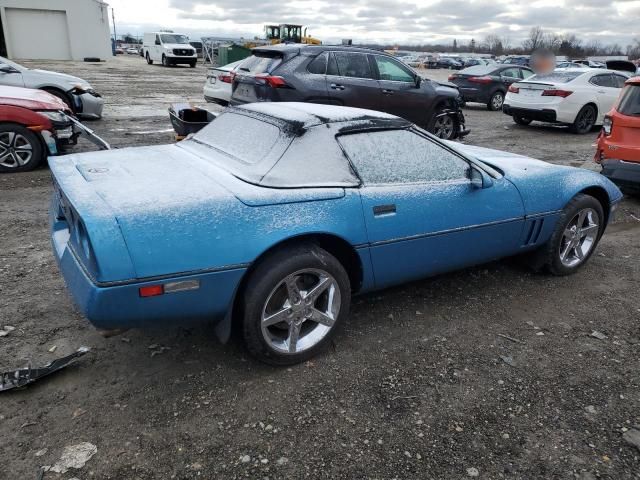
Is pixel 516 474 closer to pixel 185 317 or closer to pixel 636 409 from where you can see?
pixel 636 409

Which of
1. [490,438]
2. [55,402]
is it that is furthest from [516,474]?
[55,402]

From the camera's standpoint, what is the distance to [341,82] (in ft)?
28.0

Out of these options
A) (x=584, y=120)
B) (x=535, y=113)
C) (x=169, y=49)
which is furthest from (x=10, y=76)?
(x=169, y=49)

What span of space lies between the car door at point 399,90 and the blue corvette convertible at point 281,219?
17.8 feet

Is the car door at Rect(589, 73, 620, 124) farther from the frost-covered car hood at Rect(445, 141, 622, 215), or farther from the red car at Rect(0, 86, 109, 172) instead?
the red car at Rect(0, 86, 109, 172)

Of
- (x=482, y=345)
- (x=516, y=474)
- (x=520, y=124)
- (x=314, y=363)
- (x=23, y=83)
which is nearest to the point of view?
(x=516, y=474)

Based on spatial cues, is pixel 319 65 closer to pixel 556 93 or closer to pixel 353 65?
pixel 353 65

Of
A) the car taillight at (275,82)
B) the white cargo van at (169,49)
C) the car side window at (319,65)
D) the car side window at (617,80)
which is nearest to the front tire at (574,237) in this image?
the car taillight at (275,82)

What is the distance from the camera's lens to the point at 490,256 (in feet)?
12.5

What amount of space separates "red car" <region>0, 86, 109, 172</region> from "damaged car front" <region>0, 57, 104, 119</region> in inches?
106

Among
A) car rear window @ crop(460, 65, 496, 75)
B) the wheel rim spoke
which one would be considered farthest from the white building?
the wheel rim spoke

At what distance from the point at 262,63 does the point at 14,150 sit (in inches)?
154

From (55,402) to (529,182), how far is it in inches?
136

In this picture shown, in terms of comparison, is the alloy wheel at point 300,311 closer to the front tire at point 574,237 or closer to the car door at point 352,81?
the front tire at point 574,237
